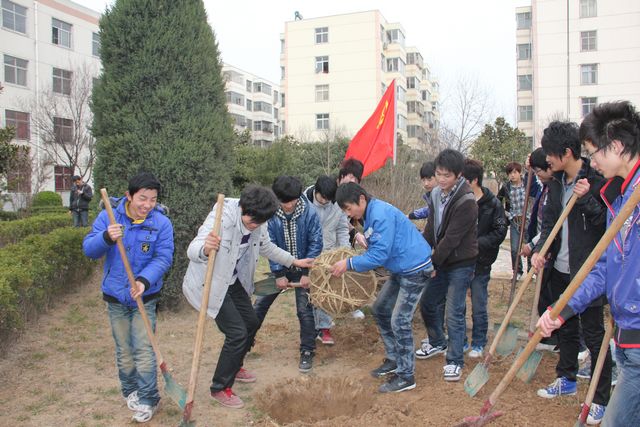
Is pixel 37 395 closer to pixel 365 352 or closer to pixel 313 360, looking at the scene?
pixel 313 360

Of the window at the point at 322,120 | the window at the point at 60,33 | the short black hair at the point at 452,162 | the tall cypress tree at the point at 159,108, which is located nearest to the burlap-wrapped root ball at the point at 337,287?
the short black hair at the point at 452,162

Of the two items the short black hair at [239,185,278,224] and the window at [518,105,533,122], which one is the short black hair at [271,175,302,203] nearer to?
the short black hair at [239,185,278,224]

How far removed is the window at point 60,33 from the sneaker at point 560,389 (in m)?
35.6

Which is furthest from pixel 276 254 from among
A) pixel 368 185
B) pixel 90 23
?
pixel 90 23

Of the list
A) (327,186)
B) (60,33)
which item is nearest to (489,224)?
(327,186)

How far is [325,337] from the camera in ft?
18.3

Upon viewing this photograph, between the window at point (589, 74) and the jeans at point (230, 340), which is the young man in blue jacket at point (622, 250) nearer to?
the jeans at point (230, 340)

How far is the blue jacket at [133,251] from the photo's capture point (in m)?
3.70

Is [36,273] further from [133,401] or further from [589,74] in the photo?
[589,74]

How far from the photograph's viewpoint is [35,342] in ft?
17.6

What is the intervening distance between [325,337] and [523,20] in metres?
42.2

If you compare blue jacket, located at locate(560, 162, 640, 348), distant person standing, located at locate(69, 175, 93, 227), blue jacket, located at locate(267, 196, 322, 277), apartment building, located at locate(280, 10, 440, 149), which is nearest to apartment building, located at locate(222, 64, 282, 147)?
apartment building, located at locate(280, 10, 440, 149)

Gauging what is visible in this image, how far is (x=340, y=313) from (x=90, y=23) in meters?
36.4

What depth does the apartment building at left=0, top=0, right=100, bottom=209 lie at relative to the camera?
28297mm
